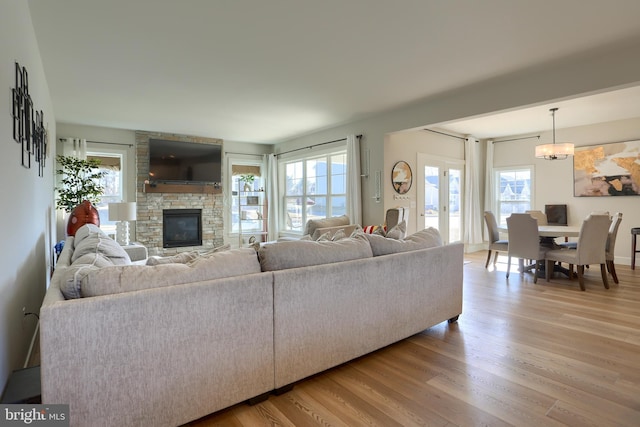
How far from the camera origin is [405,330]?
254cm

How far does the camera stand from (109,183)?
6348 mm

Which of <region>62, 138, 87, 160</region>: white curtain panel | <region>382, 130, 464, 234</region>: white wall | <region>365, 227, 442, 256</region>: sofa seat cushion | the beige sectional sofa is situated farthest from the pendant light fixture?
<region>62, 138, 87, 160</region>: white curtain panel

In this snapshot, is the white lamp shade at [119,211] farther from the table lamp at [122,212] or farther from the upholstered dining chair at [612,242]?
the upholstered dining chair at [612,242]

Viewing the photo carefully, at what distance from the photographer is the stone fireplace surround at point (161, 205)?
647 cm

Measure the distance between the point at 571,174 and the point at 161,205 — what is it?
7.95 metres

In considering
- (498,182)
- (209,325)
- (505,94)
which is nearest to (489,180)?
(498,182)

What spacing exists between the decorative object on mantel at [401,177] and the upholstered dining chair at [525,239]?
5.58 feet

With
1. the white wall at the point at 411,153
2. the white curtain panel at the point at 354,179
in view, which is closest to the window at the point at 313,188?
the white curtain panel at the point at 354,179

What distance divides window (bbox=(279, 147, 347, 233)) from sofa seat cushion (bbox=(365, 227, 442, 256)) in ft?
11.1

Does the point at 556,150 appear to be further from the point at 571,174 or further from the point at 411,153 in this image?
the point at 411,153

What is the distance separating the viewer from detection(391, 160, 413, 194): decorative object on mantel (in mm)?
5589

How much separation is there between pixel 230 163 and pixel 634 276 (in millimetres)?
7398

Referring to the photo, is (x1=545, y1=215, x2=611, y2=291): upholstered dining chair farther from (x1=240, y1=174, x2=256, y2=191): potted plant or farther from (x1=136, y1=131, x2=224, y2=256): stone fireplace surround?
(x1=136, y1=131, x2=224, y2=256): stone fireplace surround

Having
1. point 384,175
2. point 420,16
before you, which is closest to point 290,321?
point 420,16
